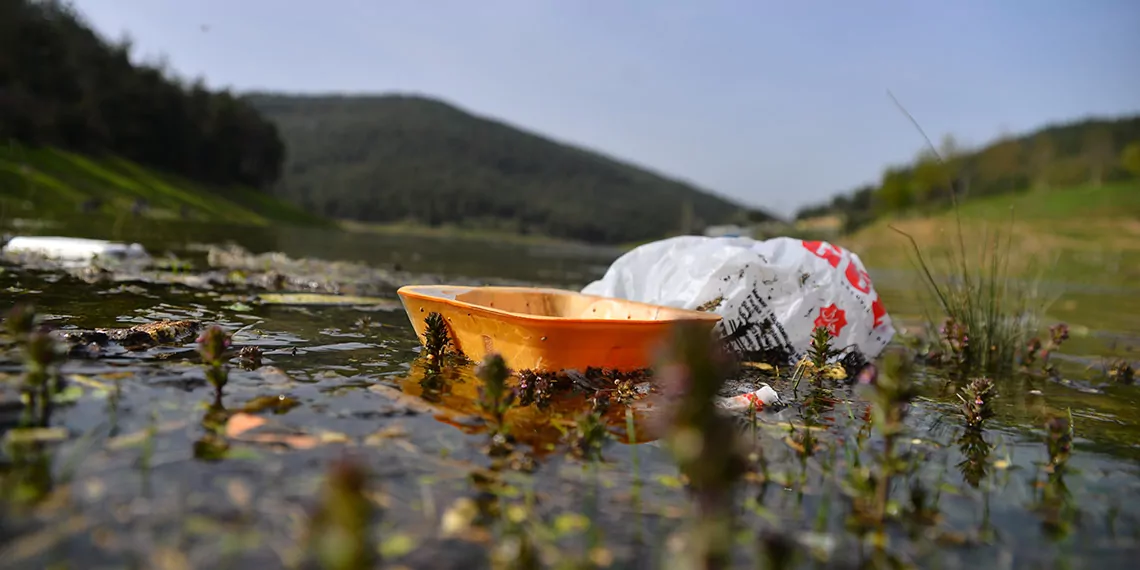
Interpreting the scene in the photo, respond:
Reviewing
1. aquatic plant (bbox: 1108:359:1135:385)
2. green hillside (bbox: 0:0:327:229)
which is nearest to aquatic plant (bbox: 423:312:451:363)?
aquatic plant (bbox: 1108:359:1135:385)

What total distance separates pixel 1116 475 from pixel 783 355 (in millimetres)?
2986

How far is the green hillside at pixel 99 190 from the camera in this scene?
31320mm

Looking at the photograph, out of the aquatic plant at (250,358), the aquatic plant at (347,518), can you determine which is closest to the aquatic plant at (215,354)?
the aquatic plant at (250,358)

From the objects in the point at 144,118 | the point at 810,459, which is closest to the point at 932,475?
the point at 810,459

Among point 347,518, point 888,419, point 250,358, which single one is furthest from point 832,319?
point 347,518

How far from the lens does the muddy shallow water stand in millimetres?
2225

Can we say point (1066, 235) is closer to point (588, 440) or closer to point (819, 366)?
point (819, 366)

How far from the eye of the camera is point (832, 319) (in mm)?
6324

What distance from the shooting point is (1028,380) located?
6.67 m

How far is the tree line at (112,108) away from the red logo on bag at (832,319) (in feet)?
124

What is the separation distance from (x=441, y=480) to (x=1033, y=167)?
103m

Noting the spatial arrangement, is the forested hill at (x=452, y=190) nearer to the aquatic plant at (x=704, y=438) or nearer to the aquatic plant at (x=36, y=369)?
the aquatic plant at (x=36, y=369)

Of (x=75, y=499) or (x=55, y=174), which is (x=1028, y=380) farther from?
(x=55, y=174)

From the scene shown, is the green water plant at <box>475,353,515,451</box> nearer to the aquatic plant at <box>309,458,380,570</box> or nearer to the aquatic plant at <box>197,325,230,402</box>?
the aquatic plant at <box>197,325,230,402</box>
